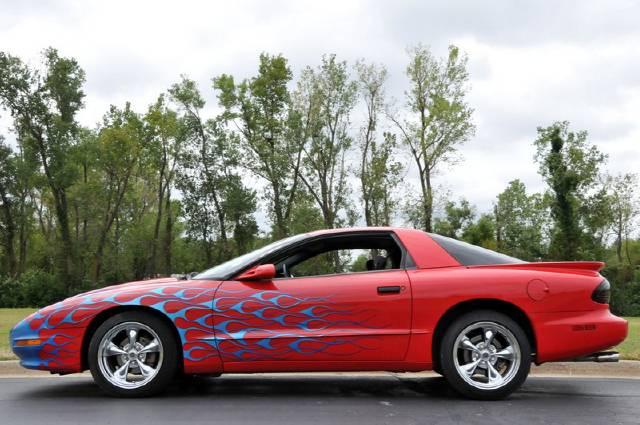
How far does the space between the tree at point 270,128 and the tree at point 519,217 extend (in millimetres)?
26916

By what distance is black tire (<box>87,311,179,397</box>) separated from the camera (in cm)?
522

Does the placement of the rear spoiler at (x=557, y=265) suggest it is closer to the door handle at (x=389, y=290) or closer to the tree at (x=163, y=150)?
the door handle at (x=389, y=290)

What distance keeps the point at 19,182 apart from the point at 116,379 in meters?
55.3

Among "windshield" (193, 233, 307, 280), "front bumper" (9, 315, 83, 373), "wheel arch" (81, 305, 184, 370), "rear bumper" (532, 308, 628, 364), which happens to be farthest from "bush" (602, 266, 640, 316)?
"front bumper" (9, 315, 83, 373)

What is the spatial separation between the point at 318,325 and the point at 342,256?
3.07 ft

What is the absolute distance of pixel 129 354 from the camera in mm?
5289

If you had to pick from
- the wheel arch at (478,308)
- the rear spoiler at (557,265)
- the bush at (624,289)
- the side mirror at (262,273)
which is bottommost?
the bush at (624,289)

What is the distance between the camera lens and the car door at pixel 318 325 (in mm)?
5160

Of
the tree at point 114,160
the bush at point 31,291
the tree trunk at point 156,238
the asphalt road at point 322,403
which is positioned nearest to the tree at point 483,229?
the tree trunk at point 156,238

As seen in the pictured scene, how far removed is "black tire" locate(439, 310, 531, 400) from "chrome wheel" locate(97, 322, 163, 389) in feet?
7.66

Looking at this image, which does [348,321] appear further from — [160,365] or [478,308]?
[160,365]

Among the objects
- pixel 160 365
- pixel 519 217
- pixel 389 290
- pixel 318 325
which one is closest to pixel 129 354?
pixel 160 365

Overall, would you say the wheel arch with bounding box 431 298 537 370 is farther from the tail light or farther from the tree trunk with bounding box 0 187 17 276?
the tree trunk with bounding box 0 187 17 276

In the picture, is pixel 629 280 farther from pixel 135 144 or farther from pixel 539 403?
pixel 539 403
